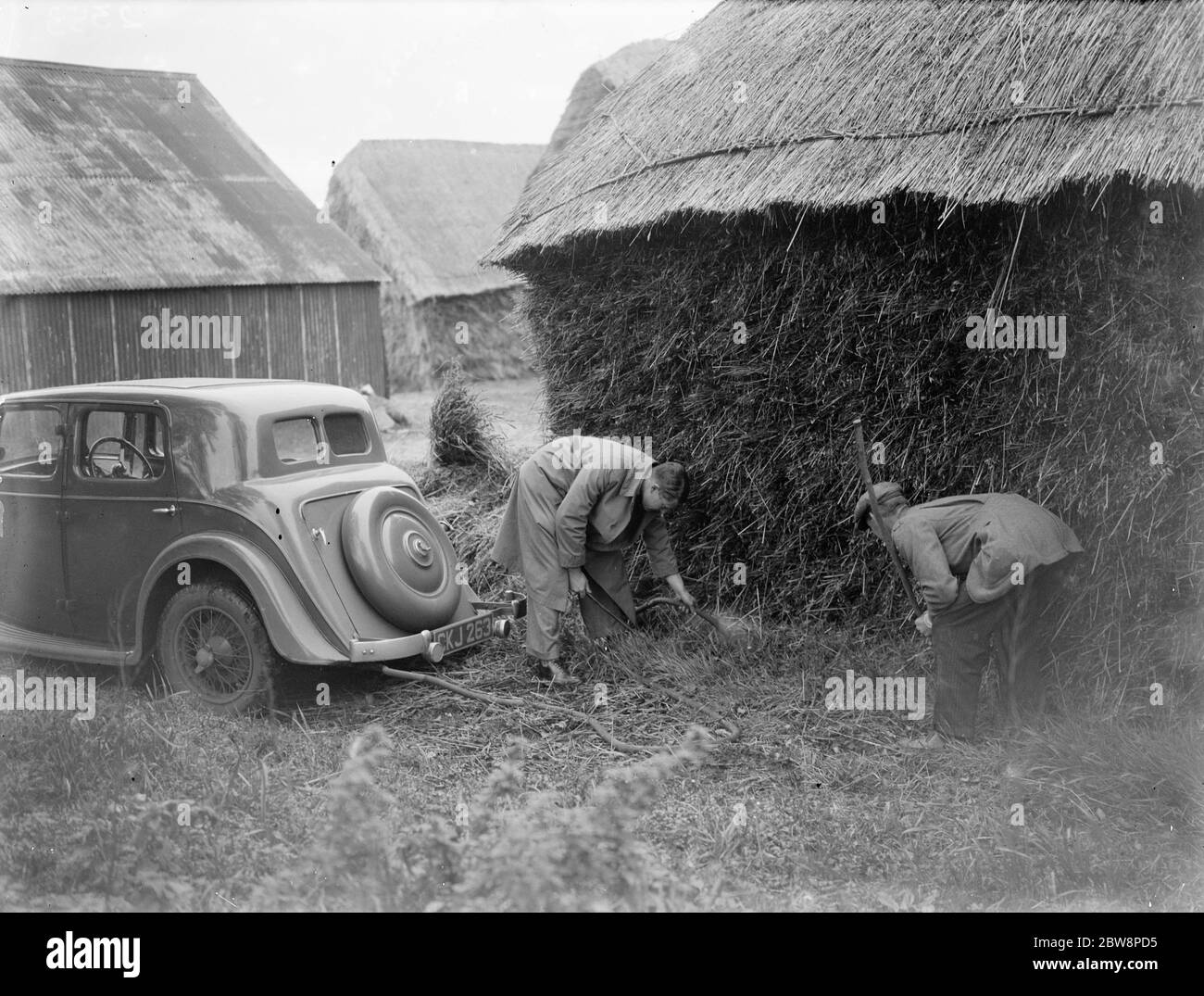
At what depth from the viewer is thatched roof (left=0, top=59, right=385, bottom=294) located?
16188 mm

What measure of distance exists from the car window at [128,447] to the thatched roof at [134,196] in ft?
34.7

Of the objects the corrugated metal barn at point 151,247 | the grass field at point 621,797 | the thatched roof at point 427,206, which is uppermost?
the thatched roof at point 427,206

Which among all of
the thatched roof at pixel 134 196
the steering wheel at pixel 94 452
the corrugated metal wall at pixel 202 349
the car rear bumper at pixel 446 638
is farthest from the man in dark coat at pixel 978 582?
the corrugated metal wall at pixel 202 349

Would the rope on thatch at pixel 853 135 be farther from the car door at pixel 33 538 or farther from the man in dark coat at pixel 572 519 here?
the car door at pixel 33 538

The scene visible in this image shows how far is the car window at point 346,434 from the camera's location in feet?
23.2

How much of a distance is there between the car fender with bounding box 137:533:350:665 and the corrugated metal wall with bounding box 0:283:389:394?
11392 millimetres

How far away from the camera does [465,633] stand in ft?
22.1

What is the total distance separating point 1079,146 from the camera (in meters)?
5.91

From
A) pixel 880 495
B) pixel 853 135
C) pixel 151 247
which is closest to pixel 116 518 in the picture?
pixel 880 495

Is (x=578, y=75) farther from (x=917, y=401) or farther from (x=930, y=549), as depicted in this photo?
(x=930, y=549)

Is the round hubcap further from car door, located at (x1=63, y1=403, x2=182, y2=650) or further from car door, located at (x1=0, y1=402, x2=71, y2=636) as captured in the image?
car door, located at (x1=0, y1=402, x2=71, y2=636)

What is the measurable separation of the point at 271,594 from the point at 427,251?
22.2 metres

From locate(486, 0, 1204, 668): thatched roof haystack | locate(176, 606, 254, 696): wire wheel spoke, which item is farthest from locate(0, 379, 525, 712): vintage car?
Answer: locate(486, 0, 1204, 668): thatched roof haystack
